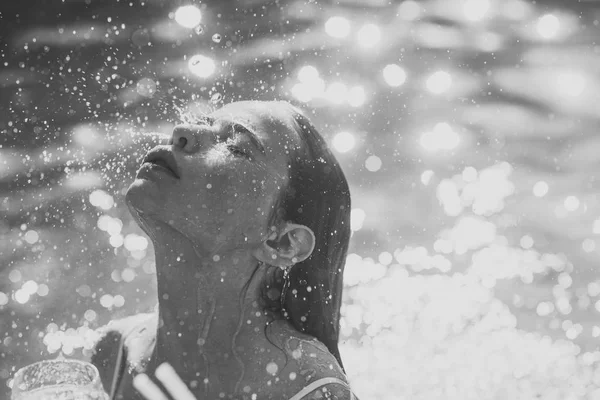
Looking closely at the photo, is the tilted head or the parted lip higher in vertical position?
the parted lip

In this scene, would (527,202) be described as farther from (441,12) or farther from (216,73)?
(216,73)

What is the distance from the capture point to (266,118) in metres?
3.92

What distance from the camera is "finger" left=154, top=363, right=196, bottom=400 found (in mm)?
3752

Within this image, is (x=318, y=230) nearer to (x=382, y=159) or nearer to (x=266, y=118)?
(x=266, y=118)

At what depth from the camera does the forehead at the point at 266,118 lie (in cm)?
385

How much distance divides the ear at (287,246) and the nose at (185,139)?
55 cm

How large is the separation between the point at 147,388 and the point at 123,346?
385 mm

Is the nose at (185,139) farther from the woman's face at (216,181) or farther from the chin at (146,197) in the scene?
the chin at (146,197)

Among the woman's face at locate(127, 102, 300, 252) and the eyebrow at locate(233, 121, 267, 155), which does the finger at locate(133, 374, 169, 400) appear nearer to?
the woman's face at locate(127, 102, 300, 252)

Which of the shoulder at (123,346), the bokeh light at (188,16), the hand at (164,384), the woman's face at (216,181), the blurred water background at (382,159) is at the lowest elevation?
the blurred water background at (382,159)

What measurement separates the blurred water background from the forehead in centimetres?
277

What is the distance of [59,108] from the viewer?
730cm

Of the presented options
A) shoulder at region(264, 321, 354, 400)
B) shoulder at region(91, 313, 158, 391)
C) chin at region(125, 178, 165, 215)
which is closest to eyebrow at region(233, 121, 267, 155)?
chin at region(125, 178, 165, 215)

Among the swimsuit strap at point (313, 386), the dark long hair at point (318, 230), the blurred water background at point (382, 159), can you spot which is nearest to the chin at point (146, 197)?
the dark long hair at point (318, 230)
